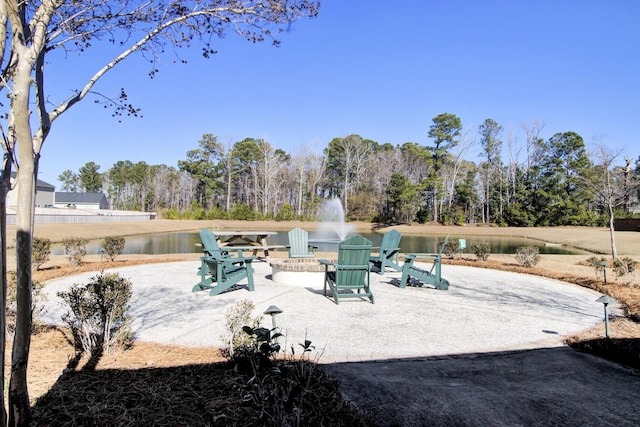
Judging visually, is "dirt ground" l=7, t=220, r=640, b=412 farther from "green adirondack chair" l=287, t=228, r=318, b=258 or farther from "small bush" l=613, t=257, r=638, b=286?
"green adirondack chair" l=287, t=228, r=318, b=258

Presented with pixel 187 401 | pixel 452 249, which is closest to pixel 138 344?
pixel 187 401

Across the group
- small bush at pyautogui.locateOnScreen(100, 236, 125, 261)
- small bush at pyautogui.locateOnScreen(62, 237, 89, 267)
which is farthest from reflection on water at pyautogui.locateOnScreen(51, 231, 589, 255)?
small bush at pyautogui.locateOnScreen(62, 237, 89, 267)

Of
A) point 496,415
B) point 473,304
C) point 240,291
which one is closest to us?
point 496,415

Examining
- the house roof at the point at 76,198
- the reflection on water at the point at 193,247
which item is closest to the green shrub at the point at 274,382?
the reflection on water at the point at 193,247

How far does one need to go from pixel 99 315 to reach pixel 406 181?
37.6 meters

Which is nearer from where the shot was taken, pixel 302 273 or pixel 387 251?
pixel 302 273

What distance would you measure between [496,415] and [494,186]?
146 feet

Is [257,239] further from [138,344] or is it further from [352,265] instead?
[138,344]

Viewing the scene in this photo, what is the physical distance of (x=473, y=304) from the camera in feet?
18.0

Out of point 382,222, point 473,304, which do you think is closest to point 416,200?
point 382,222

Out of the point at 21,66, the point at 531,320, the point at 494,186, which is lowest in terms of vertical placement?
the point at 531,320

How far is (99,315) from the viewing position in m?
3.23

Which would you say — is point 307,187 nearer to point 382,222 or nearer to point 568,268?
point 382,222

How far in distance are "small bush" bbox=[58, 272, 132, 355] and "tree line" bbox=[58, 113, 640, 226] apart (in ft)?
120
